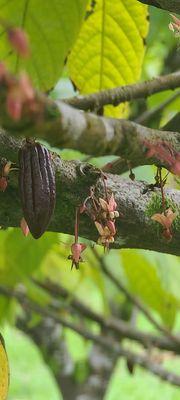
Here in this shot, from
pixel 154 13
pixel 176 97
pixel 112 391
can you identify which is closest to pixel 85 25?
pixel 154 13

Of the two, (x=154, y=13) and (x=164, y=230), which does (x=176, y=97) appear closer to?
(x=154, y=13)

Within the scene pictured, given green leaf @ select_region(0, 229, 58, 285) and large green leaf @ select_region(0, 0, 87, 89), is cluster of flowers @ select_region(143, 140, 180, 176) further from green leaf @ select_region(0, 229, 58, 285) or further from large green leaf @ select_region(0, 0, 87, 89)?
green leaf @ select_region(0, 229, 58, 285)


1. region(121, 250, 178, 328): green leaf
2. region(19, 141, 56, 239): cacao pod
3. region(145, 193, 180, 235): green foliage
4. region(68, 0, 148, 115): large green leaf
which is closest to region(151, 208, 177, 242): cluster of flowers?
region(145, 193, 180, 235): green foliage

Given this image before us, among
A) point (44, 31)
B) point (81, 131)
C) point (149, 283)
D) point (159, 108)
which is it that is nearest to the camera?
point (81, 131)

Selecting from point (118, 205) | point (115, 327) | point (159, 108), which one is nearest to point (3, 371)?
point (118, 205)

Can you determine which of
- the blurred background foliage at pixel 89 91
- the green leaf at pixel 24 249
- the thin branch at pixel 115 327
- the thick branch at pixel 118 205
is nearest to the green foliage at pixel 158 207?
the thick branch at pixel 118 205

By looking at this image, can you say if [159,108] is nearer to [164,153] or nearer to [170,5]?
[170,5]
